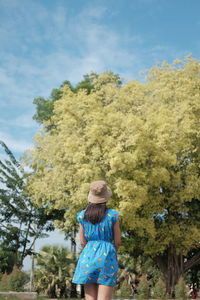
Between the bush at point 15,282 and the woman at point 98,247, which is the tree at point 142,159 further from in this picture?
the woman at point 98,247

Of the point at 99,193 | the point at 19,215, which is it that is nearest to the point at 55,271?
the point at 19,215

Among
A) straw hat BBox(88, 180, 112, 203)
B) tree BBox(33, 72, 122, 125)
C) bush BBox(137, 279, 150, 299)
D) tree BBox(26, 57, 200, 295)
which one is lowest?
bush BBox(137, 279, 150, 299)

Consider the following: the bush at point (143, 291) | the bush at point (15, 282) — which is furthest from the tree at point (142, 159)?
the bush at point (15, 282)

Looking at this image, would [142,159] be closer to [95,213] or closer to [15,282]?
[15,282]

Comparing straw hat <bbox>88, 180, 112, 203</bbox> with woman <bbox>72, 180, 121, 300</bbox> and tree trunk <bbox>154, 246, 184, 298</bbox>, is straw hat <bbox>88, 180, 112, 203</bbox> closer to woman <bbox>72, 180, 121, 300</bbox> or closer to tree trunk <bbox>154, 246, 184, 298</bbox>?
woman <bbox>72, 180, 121, 300</bbox>

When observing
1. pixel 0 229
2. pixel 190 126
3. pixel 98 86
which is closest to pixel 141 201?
pixel 190 126

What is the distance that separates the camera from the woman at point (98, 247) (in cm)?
388

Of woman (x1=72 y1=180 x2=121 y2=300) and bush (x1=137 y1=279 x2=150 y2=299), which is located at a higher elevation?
woman (x1=72 y1=180 x2=121 y2=300)

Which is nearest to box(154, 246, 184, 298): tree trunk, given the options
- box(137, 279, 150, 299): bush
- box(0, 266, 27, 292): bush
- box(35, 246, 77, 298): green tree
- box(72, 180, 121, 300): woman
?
box(137, 279, 150, 299): bush

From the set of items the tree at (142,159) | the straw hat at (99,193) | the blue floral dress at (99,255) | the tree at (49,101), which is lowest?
the blue floral dress at (99,255)

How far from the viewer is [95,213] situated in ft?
13.0

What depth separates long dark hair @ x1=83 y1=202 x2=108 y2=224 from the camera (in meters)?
3.94

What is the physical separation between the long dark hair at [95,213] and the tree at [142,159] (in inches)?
576

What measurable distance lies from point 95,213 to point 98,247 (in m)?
0.31
